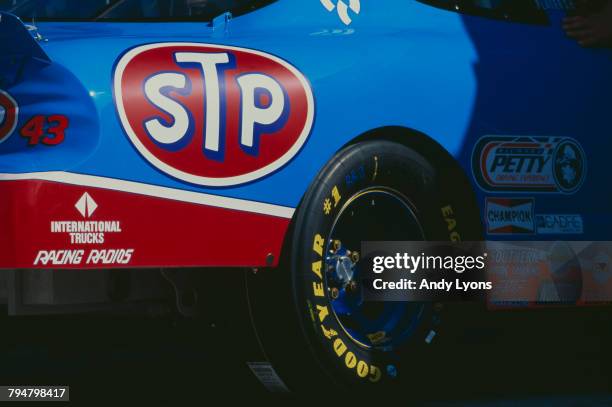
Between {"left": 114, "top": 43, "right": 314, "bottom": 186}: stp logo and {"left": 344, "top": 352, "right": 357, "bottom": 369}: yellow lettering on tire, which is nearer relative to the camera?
{"left": 114, "top": 43, "right": 314, "bottom": 186}: stp logo

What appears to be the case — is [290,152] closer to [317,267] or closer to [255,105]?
[255,105]

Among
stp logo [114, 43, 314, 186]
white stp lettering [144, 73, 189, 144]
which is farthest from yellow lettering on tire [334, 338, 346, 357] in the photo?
white stp lettering [144, 73, 189, 144]

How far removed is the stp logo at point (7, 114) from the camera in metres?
4.52

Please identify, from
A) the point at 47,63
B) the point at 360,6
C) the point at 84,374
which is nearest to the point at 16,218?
the point at 47,63

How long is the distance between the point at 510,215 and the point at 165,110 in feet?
5.77

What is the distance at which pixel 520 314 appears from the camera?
6.48m

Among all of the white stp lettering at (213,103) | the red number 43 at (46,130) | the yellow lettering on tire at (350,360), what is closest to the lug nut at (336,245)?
the yellow lettering on tire at (350,360)

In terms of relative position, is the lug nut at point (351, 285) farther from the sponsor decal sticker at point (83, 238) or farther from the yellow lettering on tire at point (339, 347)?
the sponsor decal sticker at point (83, 238)

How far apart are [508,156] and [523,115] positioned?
19cm

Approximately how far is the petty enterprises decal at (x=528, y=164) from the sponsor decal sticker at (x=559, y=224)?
4.4 inches

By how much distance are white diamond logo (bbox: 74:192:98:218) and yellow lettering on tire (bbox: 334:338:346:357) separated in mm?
1102

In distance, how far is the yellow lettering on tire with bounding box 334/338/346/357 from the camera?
5.20 m

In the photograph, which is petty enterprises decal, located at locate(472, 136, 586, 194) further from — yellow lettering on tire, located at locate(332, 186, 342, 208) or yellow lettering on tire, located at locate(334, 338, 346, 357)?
yellow lettering on tire, located at locate(334, 338, 346, 357)

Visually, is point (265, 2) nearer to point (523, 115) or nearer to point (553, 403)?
point (523, 115)
